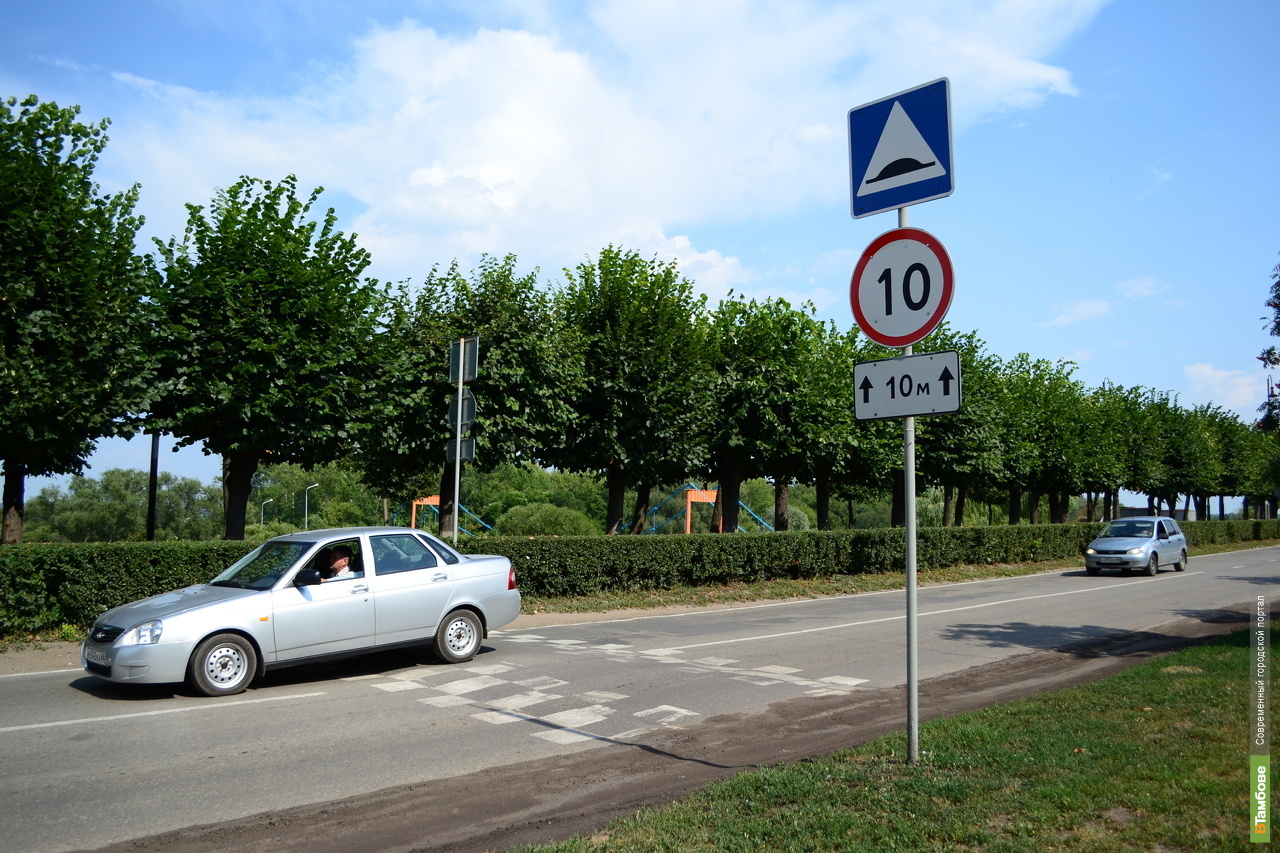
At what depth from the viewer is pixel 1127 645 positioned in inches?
480

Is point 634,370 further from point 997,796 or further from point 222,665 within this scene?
point 997,796

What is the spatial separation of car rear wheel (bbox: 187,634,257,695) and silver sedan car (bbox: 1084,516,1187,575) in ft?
84.7

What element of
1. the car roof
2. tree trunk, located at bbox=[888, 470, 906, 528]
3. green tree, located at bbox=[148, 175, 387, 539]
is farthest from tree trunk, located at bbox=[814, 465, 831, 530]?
the car roof

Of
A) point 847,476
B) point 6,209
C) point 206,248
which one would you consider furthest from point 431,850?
point 847,476

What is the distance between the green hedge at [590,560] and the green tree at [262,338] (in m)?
2.83

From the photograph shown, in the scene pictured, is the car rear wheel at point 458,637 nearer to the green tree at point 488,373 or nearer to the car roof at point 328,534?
the car roof at point 328,534

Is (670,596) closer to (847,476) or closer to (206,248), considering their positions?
(206,248)

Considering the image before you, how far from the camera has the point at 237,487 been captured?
16.6 metres

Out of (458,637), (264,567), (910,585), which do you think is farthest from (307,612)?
(910,585)

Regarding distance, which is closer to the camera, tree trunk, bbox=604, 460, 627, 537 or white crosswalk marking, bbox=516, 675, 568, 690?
white crosswalk marking, bbox=516, 675, 568, 690

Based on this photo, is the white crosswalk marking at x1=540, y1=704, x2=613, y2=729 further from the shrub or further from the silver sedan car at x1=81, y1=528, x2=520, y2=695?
the shrub

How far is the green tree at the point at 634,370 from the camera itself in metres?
21.2

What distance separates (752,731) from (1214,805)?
352 cm

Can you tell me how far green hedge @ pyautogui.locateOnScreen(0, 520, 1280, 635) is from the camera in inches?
452
